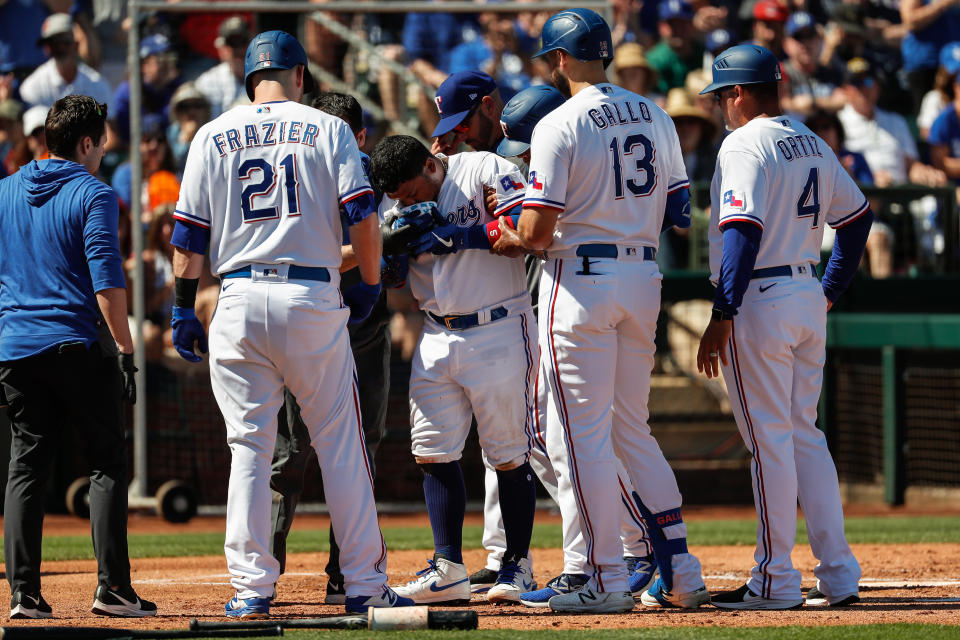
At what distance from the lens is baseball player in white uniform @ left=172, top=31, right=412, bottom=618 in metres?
4.68

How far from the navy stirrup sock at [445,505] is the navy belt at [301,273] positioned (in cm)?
102

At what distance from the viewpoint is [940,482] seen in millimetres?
10734

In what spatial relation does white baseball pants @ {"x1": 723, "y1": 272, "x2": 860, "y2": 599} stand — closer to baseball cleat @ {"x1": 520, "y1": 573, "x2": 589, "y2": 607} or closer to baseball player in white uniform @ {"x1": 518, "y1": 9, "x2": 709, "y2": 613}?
baseball player in white uniform @ {"x1": 518, "y1": 9, "x2": 709, "y2": 613}

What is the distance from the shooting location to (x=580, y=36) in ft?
16.5

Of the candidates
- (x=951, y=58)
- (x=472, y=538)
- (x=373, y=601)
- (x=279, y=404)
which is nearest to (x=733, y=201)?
(x=279, y=404)

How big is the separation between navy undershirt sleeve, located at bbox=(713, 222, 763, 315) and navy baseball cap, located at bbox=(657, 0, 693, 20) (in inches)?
378

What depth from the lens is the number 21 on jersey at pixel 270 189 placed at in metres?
4.69

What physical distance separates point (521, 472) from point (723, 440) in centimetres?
581

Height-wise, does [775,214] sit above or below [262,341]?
above

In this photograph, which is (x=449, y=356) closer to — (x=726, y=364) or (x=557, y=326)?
(x=557, y=326)

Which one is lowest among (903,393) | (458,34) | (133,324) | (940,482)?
(940,482)

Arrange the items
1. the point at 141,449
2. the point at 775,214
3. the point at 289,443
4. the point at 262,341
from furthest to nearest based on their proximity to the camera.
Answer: the point at 141,449 < the point at 289,443 < the point at 775,214 < the point at 262,341

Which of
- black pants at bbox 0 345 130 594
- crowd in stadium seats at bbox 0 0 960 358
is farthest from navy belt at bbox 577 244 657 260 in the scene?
crowd in stadium seats at bbox 0 0 960 358

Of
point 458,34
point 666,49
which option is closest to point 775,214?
point 458,34
